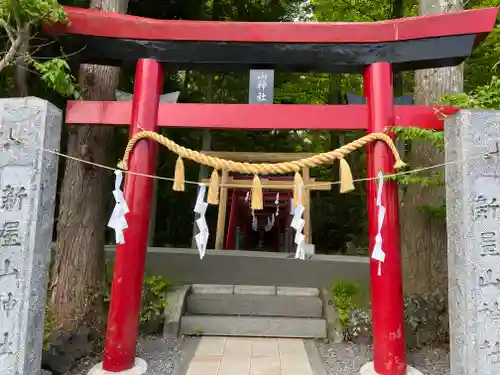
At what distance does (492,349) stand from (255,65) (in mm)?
3890

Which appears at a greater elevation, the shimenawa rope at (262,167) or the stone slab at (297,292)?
the shimenawa rope at (262,167)

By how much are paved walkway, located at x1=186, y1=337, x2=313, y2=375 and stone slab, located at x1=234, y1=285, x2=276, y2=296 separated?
1146mm

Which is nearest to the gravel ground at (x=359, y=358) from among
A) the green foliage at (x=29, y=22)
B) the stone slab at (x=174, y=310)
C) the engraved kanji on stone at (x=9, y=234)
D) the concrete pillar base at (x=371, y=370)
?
the concrete pillar base at (x=371, y=370)

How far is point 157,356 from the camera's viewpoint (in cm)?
496

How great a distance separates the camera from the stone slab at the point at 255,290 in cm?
684

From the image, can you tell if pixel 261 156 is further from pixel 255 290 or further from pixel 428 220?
pixel 428 220

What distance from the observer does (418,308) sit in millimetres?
5309

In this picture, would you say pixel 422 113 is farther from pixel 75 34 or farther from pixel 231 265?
pixel 231 265

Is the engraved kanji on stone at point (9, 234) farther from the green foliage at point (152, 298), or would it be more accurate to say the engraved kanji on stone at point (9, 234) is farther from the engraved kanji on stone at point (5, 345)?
the green foliage at point (152, 298)

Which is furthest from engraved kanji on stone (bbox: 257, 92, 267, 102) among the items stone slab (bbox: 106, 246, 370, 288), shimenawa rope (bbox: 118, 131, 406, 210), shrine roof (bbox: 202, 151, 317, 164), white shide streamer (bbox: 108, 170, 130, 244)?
shrine roof (bbox: 202, 151, 317, 164)

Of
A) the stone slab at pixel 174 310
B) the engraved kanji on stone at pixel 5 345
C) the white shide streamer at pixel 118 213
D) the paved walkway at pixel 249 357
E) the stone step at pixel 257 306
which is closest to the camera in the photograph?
the engraved kanji on stone at pixel 5 345

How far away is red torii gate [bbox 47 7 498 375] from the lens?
4.31 meters

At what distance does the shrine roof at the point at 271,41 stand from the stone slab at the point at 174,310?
373cm

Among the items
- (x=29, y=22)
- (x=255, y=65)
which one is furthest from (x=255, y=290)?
(x=29, y=22)
